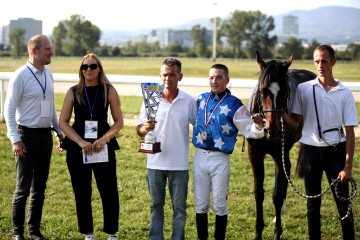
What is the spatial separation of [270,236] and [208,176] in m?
1.29

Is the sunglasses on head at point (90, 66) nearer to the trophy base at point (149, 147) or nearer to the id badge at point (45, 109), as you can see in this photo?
the id badge at point (45, 109)

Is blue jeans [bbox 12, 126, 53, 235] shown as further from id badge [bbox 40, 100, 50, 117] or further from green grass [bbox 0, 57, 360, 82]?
green grass [bbox 0, 57, 360, 82]

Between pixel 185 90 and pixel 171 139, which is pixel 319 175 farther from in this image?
pixel 185 90

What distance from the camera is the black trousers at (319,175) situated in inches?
166

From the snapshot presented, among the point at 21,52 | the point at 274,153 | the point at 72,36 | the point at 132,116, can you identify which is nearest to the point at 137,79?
the point at 132,116

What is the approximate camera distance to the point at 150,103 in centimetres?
424

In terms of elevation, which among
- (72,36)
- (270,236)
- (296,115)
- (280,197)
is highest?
(72,36)

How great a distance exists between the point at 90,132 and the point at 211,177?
3.60ft

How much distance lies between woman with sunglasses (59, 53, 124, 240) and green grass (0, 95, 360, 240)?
715mm

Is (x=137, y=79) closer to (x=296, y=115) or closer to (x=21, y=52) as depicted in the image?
(x=296, y=115)

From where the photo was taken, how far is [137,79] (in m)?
11.0

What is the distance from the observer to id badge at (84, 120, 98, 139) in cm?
439

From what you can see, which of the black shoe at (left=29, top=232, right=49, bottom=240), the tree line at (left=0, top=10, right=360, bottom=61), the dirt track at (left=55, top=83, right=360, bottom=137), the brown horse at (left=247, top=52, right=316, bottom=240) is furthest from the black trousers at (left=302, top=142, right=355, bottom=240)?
the tree line at (left=0, top=10, right=360, bottom=61)

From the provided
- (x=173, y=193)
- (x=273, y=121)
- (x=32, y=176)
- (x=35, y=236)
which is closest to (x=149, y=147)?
(x=173, y=193)
